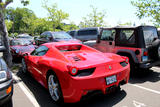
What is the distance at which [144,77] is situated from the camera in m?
5.11

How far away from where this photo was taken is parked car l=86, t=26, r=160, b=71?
15.7ft

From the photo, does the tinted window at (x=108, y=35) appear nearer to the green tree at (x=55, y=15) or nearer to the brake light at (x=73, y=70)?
the brake light at (x=73, y=70)

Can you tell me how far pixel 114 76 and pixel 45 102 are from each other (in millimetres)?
1746

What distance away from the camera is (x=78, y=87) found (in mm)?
2662

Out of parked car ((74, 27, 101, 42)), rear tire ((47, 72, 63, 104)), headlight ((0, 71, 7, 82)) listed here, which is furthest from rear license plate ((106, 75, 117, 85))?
parked car ((74, 27, 101, 42))

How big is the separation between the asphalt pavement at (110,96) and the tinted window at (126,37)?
145cm

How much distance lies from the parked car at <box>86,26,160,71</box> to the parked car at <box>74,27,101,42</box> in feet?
20.2

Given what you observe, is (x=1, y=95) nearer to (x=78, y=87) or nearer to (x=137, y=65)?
(x=78, y=87)

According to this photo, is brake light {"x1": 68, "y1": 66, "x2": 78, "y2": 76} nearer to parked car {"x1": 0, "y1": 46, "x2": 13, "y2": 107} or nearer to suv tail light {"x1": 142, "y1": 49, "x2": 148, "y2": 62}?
parked car {"x1": 0, "y1": 46, "x2": 13, "y2": 107}

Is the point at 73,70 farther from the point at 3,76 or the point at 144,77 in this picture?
Answer: the point at 144,77

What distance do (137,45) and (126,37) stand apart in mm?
605

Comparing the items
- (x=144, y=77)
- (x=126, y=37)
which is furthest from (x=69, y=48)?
(x=144, y=77)

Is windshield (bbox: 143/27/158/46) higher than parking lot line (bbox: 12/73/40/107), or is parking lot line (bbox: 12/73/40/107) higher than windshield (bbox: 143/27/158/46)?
windshield (bbox: 143/27/158/46)

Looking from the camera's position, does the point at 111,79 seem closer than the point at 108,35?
Yes
